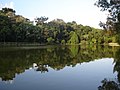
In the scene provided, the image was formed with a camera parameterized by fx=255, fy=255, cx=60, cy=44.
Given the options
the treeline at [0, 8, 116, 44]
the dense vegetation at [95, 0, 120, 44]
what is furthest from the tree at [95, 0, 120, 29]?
the treeline at [0, 8, 116, 44]

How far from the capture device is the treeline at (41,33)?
71688 mm

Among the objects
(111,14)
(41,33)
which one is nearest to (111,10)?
(111,14)

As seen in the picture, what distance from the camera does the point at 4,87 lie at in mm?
12148

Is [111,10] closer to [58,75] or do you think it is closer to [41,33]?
[58,75]

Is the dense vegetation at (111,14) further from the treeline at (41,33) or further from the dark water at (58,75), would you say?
the treeline at (41,33)

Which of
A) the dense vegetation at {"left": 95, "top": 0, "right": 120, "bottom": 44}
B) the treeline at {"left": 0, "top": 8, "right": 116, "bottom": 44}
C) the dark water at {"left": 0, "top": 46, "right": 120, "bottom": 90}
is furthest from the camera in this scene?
the treeline at {"left": 0, "top": 8, "right": 116, "bottom": 44}

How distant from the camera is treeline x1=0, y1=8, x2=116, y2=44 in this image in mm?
71688

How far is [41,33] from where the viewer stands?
9331cm

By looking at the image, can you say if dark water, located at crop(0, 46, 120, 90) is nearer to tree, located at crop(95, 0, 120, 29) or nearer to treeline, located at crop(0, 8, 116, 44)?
tree, located at crop(95, 0, 120, 29)

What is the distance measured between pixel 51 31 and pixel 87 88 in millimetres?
89976

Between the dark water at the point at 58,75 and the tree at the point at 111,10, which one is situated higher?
the tree at the point at 111,10

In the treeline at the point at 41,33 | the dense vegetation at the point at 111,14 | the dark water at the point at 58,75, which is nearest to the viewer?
the dark water at the point at 58,75

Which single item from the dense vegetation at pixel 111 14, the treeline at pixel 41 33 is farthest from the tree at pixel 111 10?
the treeline at pixel 41 33

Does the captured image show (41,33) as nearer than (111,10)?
No
